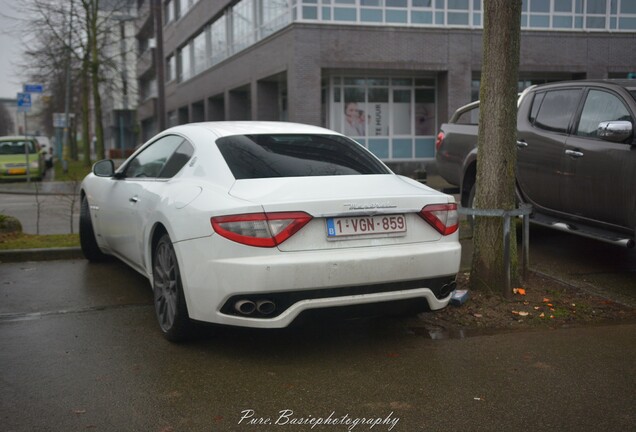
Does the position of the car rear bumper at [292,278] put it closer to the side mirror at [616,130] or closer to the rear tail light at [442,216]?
the rear tail light at [442,216]

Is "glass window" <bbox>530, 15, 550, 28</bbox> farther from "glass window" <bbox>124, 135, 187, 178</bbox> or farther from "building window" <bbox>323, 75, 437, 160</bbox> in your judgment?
"glass window" <bbox>124, 135, 187, 178</bbox>

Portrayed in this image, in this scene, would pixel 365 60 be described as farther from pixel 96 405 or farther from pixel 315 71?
pixel 96 405

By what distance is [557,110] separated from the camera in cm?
707

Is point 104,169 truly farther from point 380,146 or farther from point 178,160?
point 380,146

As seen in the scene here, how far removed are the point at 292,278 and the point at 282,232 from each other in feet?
0.88

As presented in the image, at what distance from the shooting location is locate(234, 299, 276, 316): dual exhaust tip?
12.7 ft

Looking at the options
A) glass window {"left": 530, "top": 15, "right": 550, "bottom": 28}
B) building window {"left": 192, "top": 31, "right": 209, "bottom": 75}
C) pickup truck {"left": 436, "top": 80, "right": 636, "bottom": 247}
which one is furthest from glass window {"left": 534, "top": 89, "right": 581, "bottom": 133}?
building window {"left": 192, "top": 31, "right": 209, "bottom": 75}

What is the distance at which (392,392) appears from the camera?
359 centimetres

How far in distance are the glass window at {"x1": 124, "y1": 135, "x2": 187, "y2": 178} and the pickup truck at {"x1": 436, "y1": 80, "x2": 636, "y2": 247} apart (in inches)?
145

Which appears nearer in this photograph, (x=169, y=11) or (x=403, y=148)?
(x=403, y=148)

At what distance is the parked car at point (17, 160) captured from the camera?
83.6ft

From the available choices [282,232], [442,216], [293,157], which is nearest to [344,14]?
[293,157]

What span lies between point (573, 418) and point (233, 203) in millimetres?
2135
